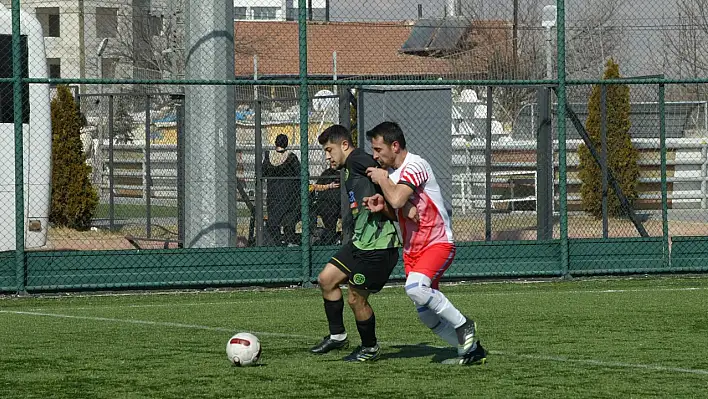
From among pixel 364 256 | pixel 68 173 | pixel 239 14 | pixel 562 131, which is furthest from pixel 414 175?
pixel 239 14

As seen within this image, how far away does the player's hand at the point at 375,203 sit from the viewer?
7832 mm

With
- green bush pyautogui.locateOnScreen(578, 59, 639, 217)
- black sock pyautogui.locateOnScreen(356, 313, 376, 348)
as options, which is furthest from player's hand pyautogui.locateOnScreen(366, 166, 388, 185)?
green bush pyautogui.locateOnScreen(578, 59, 639, 217)

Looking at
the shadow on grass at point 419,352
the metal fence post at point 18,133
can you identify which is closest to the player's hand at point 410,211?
the shadow on grass at point 419,352

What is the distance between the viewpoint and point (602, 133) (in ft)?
52.5

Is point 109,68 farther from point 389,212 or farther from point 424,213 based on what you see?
point 424,213

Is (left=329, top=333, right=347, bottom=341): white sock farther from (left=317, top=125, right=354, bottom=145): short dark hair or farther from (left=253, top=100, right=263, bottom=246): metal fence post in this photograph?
(left=253, top=100, right=263, bottom=246): metal fence post

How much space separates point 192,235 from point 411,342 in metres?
6.00

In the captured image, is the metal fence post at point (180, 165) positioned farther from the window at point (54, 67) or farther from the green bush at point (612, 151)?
the window at point (54, 67)

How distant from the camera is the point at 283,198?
16.9m

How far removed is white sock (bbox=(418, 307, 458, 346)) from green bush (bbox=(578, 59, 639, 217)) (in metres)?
11.9

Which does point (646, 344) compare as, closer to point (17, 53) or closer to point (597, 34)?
point (17, 53)

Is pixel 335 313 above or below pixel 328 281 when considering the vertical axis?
below

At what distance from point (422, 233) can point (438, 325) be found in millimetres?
656

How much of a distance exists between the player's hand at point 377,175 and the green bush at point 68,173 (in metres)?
14.7
